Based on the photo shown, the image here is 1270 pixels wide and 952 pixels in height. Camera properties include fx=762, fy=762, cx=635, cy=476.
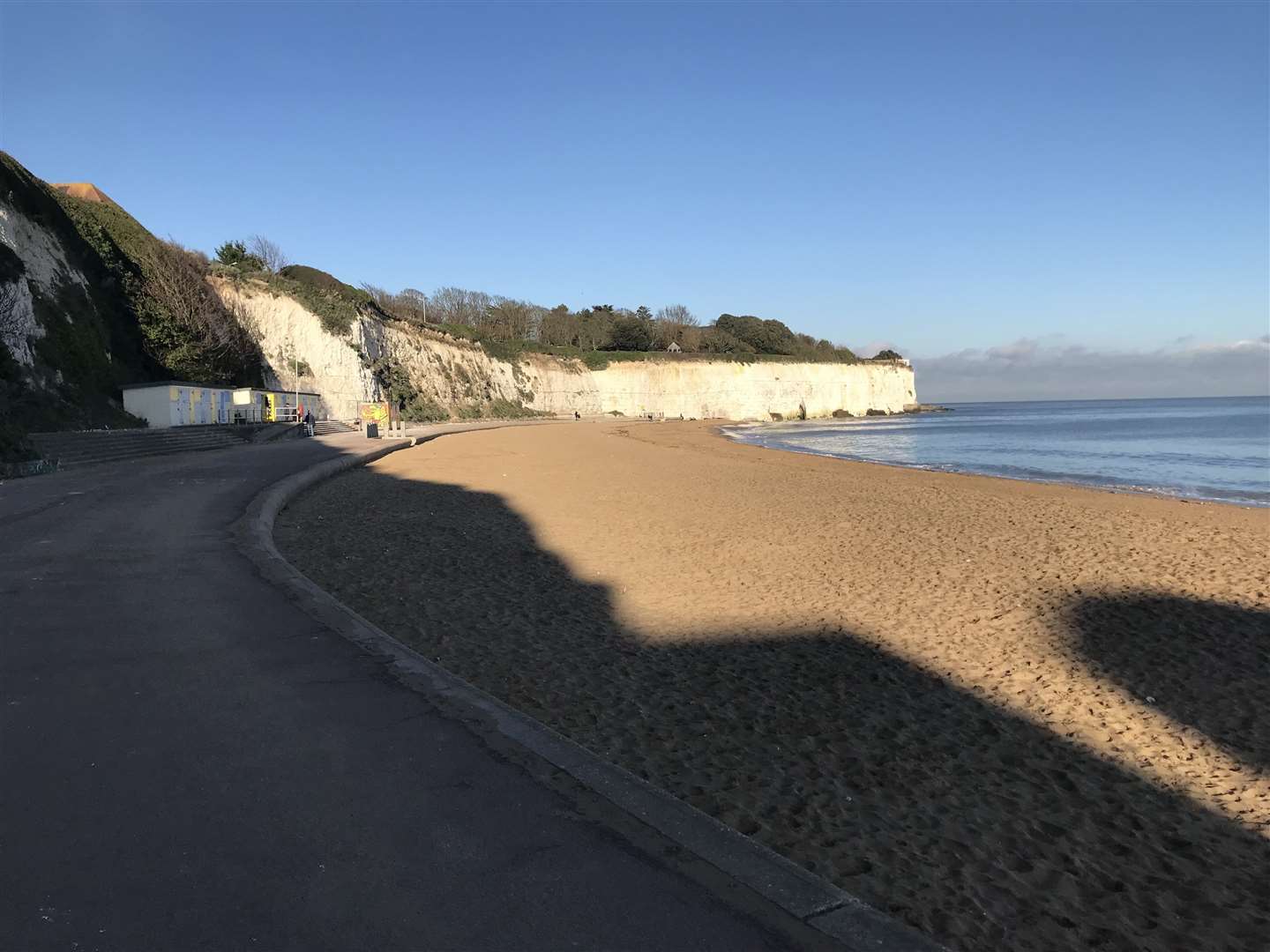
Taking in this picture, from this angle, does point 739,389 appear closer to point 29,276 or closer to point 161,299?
point 161,299

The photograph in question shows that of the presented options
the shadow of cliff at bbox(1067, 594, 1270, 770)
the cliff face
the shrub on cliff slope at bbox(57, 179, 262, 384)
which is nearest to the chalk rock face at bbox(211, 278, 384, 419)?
the cliff face

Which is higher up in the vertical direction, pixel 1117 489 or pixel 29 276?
pixel 29 276

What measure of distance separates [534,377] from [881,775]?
77.4 metres

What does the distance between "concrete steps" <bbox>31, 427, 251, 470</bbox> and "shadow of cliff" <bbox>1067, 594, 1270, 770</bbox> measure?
21.5 meters

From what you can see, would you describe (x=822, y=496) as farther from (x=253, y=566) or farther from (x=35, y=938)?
(x=35, y=938)

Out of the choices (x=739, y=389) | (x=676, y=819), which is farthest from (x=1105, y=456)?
(x=739, y=389)

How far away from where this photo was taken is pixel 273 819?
3.19 m

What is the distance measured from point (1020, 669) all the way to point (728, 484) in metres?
13.4

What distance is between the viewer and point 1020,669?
637 cm

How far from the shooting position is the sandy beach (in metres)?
3.55

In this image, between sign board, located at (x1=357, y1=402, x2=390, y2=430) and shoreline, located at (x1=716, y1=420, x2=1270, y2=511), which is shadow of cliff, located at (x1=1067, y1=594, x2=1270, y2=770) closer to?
shoreline, located at (x1=716, y1=420, x2=1270, y2=511)

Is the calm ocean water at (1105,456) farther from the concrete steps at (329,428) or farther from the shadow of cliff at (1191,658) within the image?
the concrete steps at (329,428)

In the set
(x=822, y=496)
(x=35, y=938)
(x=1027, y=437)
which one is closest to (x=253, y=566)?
(x=35, y=938)

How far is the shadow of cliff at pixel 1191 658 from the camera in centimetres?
545
